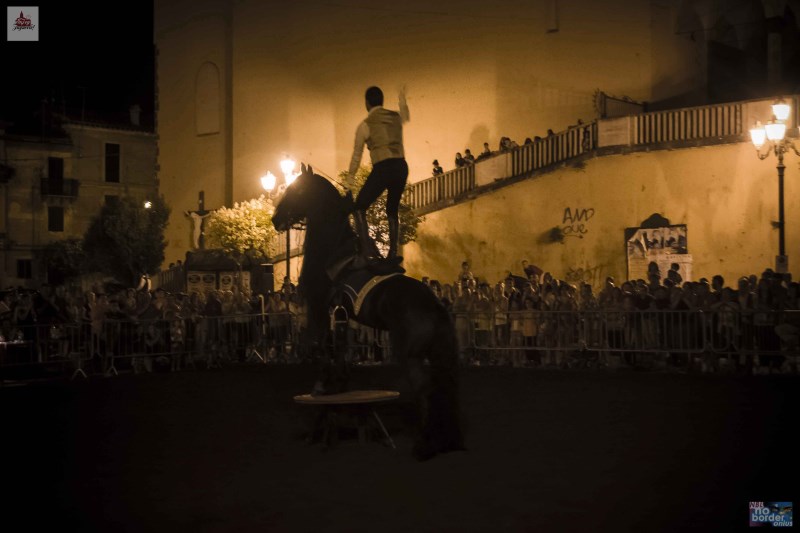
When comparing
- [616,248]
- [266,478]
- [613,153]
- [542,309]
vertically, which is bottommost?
[266,478]

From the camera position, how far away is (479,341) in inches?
829

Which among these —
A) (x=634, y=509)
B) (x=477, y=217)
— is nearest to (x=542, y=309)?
(x=477, y=217)

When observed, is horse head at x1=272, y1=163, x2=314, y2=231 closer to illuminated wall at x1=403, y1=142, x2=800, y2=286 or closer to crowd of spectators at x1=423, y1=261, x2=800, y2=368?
crowd of spectators at x1=423, y1=261, x2=800, y2=368

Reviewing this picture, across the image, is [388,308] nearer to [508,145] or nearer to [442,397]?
[442,397]

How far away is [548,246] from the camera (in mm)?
29656

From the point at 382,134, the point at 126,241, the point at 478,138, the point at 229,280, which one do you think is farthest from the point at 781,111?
the point at 126,241

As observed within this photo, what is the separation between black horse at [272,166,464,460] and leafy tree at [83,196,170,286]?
48941 mm

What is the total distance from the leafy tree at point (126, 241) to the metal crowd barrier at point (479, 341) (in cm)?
3611

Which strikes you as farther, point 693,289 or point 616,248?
point 616,248

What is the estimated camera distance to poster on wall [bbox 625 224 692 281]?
27141 mm

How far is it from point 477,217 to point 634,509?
24395mm

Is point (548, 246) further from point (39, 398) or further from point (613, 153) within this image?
point (39, 398)

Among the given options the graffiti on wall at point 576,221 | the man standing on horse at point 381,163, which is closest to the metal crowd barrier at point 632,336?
the graffiti on wall at point 576,221

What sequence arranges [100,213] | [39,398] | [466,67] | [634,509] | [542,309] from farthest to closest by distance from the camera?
[100,213] → [466,67] → [542,309] → [39,398] → [634,509]
